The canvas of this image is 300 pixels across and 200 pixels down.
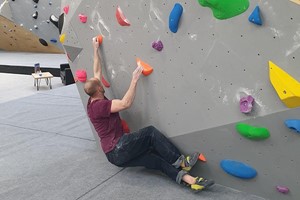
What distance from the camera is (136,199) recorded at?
2.25m

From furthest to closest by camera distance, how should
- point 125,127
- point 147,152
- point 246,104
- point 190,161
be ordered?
point 125,127
point 147,152
point 190,161
point 246,104

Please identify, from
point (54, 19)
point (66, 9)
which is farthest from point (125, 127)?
point (54, 19)

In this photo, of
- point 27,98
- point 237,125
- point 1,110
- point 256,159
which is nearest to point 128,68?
point 237,125

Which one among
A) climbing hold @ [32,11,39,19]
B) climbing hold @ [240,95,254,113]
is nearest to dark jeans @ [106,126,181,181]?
climbing hold @ [240,95,254,113]

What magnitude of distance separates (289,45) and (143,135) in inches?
48.7

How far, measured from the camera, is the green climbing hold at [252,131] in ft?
6.39

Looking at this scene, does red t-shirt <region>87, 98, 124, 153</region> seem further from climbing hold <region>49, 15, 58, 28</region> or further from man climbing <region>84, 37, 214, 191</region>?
climbing hold <region>49, 15, 58, 28</region>

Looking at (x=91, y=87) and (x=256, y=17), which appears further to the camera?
(x=91, y=87)

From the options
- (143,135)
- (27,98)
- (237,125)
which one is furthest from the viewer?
(27,98)

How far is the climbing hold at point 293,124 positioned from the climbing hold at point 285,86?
0.30ft

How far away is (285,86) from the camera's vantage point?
172cm

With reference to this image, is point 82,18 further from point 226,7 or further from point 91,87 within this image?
point 226,7

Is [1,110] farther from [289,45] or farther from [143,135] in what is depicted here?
[289,45]

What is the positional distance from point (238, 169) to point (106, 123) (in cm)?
105
